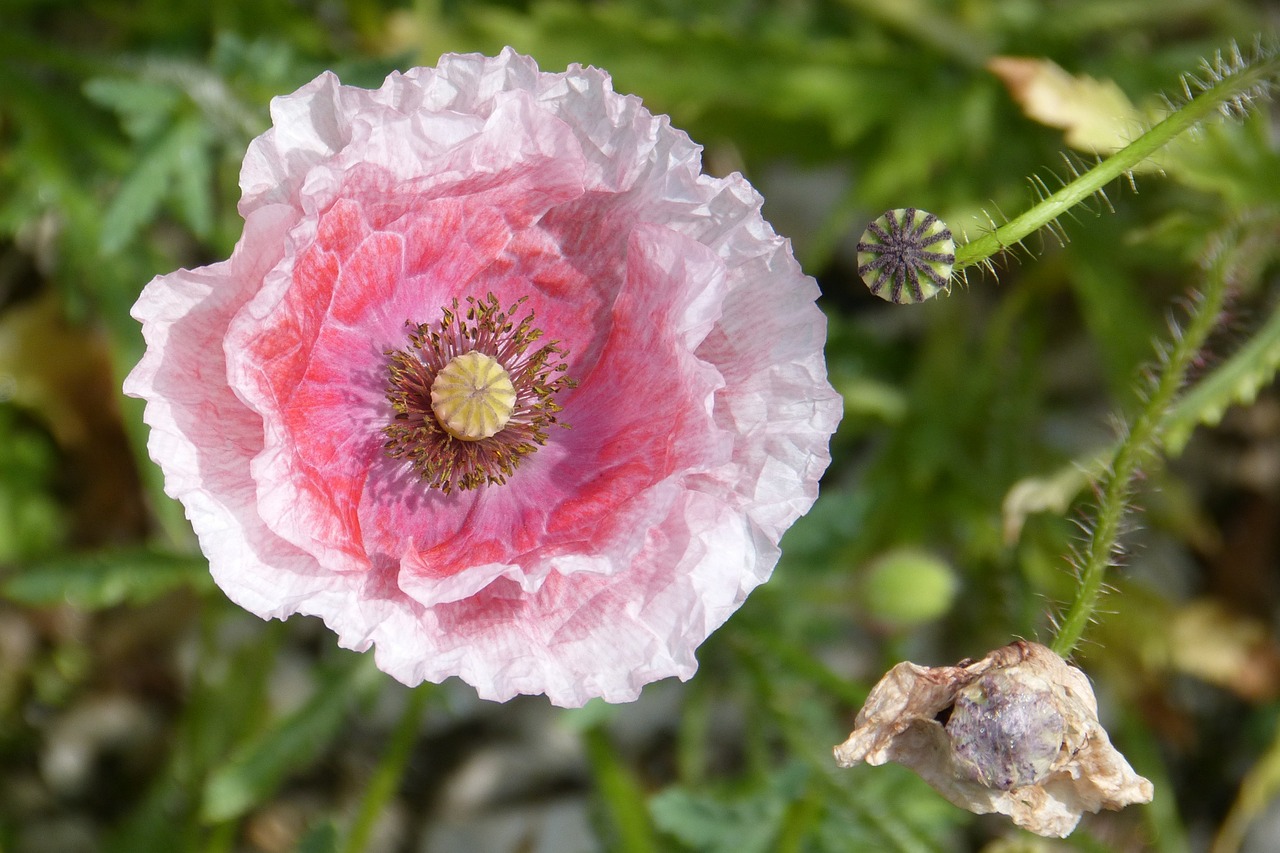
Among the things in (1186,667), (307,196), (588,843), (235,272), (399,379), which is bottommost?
(588,843)

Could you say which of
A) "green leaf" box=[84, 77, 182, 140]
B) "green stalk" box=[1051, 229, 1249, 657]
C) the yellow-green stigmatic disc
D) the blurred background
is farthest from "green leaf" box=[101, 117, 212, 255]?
"green stalk" box=[1051, 229, 1249, 657]

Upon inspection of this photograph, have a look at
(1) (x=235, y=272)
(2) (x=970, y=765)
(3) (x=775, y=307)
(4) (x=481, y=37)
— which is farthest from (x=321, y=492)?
(4) (x=481, y=37)

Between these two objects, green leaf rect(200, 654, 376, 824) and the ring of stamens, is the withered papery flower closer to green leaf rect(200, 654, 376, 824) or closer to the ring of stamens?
the ring of stamens

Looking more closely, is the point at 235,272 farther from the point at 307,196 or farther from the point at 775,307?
the point at 775,307

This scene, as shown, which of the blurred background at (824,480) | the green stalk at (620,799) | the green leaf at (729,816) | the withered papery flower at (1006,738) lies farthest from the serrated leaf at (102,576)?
the withered papery flower at (1006,738)

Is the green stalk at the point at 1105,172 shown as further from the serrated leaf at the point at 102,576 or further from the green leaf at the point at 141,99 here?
the serrated leaf at the point at 102,576

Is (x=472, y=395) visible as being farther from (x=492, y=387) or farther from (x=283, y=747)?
(x=283, y=747)
